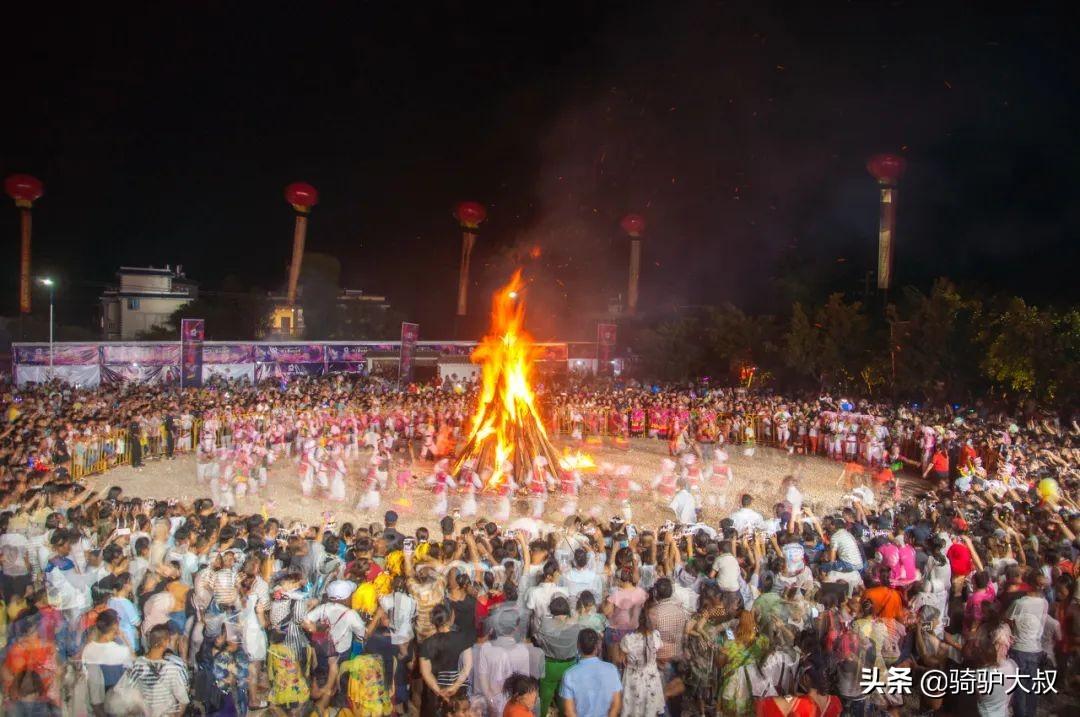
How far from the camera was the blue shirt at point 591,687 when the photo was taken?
5.15m

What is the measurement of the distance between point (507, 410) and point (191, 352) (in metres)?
15.9

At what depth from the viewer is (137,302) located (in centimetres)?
5991

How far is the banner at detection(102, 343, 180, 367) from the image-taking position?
97.2ft

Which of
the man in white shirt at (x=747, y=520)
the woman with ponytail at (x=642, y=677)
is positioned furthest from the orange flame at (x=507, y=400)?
the woman with ponytail at (x=642, y=677)

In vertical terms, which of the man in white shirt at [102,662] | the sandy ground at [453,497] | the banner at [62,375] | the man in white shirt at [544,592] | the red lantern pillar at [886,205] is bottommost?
the sandy ground at [453,497]

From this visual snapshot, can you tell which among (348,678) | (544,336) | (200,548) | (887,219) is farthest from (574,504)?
(544,336)

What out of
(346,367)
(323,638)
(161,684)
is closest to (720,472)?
(323,638)

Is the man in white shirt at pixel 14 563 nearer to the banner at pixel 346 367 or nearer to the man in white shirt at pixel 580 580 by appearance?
the man in white shirt at pixel 580 580

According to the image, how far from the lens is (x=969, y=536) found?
29.8 feet

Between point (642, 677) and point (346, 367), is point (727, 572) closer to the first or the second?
point (642, 677)

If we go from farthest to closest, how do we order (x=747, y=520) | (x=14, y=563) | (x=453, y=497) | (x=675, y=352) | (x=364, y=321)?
(x=364, y=321)
(x=675, y=352)
(x=453, y=497)
(x=747, y=520)
(x=14, y=563)

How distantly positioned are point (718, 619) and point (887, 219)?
35643 millimetres

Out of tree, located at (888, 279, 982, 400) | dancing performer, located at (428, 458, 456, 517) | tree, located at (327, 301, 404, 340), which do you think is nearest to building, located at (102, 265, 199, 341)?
tree, located at (327, 301, 404, 340)

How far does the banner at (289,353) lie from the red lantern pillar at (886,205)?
1089 inches
